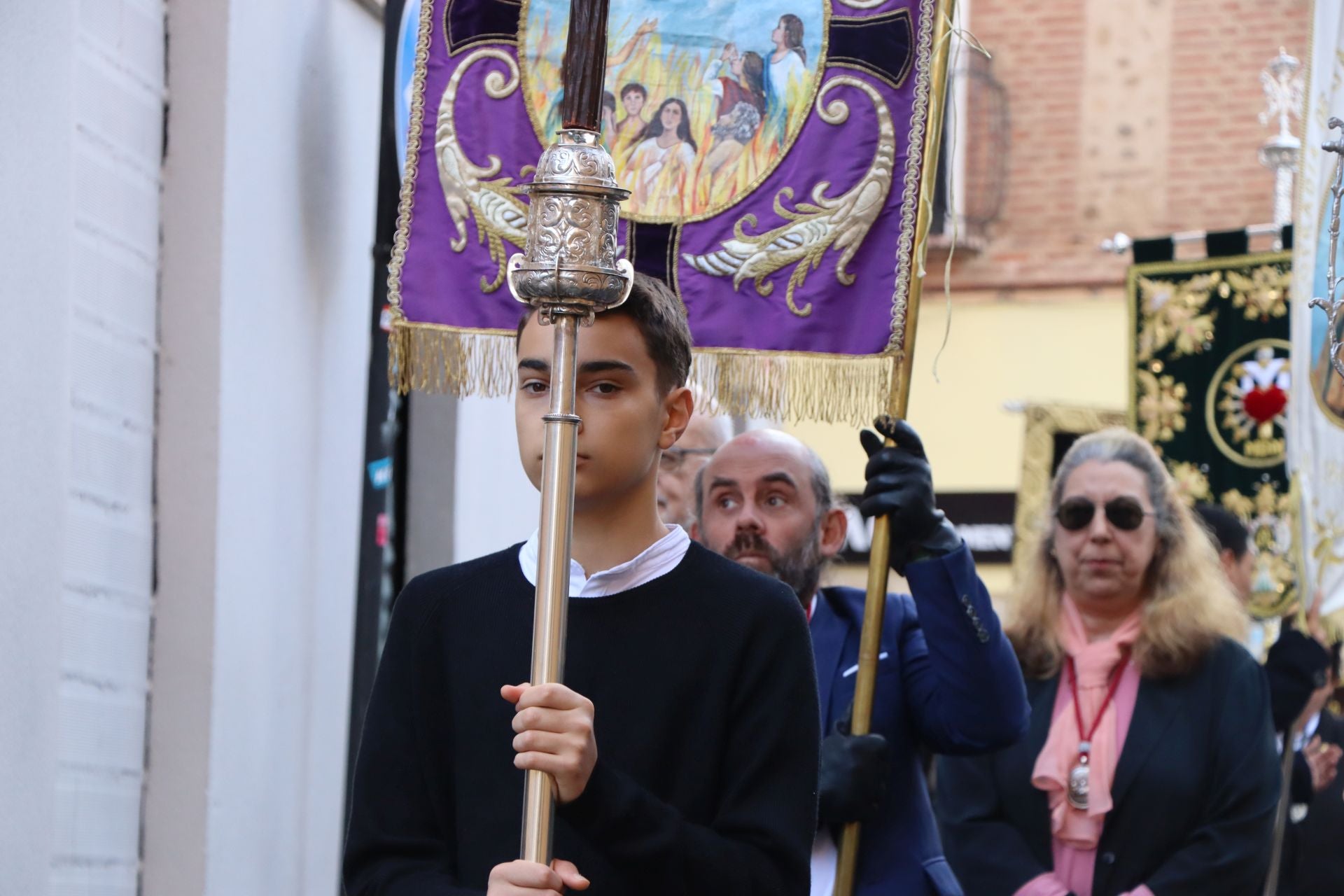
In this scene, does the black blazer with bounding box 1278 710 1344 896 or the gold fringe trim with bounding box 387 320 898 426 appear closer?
the gold fringe trim with bounding box 387 320 898 426

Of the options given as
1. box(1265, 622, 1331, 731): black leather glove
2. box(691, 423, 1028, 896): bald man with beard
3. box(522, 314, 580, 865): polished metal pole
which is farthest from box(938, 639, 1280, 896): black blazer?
box(522, 314, 580, 865): polished metal pole

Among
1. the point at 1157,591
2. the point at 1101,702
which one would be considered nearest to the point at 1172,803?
the point at 1101,702

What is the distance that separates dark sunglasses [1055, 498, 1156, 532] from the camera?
493cm

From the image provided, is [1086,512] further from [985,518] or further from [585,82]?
[985,518]

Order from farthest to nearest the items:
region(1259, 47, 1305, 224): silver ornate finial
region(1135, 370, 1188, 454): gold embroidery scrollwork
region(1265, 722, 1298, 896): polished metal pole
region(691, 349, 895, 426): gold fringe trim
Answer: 1. region(1259, 47, 1305, 224): silver ornate finial
2. region(1135, 370, 1188, 454): gold embroidery scrollwork
3. region(1265, 722, 1298, 896): polished metal pole
4. region(691, 349, 895, 426): gold fringe trim

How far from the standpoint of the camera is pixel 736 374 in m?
4.14

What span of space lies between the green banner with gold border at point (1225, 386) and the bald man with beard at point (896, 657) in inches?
157

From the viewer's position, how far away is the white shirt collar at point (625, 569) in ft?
9.05

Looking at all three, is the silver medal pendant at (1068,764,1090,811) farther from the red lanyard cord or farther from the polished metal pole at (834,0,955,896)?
the polished metal pole at (834,0,955,896)

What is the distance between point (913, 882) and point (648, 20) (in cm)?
191

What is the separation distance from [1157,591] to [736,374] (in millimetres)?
1422

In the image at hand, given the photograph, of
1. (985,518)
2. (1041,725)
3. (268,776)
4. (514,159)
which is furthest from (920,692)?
(985,518)

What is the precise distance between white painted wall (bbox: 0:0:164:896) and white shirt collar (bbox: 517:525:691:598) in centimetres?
169

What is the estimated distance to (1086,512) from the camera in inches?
195
